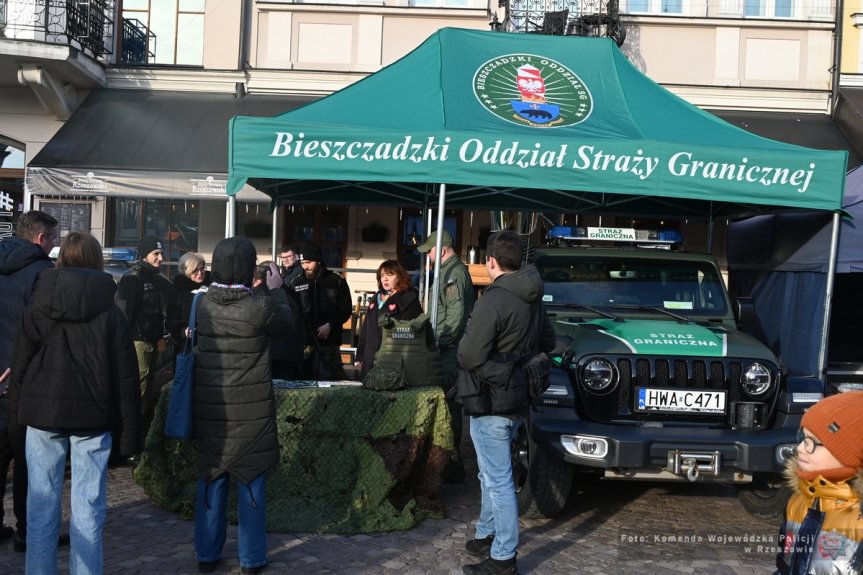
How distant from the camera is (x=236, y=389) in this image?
4383 millimetres

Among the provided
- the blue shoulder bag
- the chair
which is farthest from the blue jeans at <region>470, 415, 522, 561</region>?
the chair

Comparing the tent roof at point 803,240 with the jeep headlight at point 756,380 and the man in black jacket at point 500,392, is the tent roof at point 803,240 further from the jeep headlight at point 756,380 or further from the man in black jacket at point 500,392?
the man in black jacket at point 500,392

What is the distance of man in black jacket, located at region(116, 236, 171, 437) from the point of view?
6.66m

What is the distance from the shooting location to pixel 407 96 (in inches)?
276

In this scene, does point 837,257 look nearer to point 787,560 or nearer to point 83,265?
point 787,560

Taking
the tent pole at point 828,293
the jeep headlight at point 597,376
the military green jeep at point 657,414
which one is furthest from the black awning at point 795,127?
the jeep headlight at point 597,376

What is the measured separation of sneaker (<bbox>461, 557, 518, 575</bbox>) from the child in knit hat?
2.36 m

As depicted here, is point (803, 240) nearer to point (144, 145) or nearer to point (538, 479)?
point (538, 479)

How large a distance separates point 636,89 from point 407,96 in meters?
2.22

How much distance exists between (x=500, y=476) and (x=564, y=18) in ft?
28.5

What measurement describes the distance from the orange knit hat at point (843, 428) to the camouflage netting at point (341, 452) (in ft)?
11.6

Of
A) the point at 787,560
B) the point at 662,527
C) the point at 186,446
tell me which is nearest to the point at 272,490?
the point at 186,446

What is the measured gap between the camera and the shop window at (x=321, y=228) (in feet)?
41.9

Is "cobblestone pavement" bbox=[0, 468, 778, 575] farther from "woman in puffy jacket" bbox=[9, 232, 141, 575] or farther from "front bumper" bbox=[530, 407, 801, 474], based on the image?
"woman in puffy jacket" bbox=[9, 232, 141, 575]
